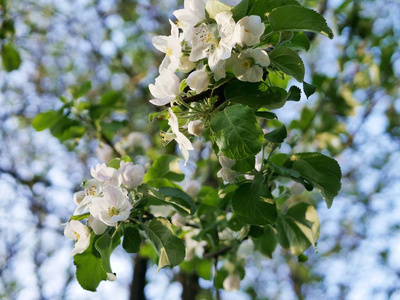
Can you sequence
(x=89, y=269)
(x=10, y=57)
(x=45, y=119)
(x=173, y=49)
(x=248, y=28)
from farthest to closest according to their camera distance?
1. (x=10, y=57)
2. (x=45, y=119)
3. (x=89, y=269)
4. (x=173, y=49)
5. (x=248, y=28)

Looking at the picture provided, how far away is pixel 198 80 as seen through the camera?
102 centimetres

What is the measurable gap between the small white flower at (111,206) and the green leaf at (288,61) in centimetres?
52

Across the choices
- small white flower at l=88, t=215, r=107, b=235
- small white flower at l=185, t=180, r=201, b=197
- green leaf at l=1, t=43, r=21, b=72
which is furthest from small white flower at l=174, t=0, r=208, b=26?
green leaf at l=1, t=43, r=21, b=72

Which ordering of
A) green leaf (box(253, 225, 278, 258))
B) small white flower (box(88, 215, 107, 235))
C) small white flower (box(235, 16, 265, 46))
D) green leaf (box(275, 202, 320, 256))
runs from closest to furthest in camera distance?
small white flower (box(235, 16, 265, 46)), small white flower (box(88, 215, 107, 235)), green leaf (box(275, 202, 320, 256)), green leaf (box(253, 225, 278, 258))

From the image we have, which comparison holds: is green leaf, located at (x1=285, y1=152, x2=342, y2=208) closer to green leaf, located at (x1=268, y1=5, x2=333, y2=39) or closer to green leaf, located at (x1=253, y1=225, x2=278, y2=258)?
green leaf, located at (x1=268, y1=5, x2=333, y2=39)

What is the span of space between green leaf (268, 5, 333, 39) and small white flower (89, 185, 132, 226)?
57 centimetres

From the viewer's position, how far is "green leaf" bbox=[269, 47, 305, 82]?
1038mm

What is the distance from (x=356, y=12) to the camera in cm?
316

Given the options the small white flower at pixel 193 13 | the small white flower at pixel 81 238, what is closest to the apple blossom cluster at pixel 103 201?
the small white flower at pixel 81 238

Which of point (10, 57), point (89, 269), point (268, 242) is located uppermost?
point (89, 269)

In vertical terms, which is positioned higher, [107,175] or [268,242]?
[107,175]

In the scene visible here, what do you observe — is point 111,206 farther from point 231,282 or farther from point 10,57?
point 10,57

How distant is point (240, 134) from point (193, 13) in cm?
32

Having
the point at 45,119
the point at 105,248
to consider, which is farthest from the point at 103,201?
the point at 45,119
